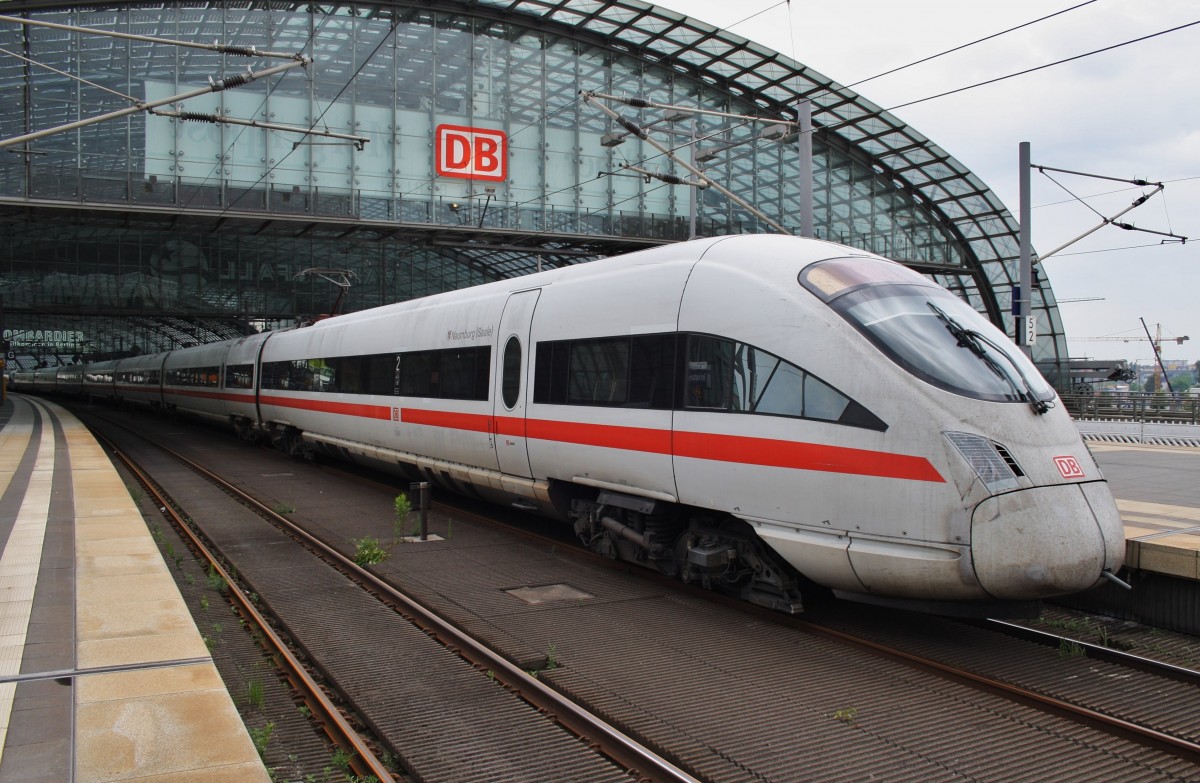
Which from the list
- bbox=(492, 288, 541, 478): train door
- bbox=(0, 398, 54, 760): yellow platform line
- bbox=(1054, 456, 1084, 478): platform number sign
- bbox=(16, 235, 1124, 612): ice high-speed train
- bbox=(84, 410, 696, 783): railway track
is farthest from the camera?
Answer: bbox=(492, 288, 541, 478): train door

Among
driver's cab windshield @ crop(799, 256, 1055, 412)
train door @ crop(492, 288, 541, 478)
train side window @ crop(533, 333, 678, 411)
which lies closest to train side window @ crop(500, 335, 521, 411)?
train door @ crop(492, 288, 541, 478)

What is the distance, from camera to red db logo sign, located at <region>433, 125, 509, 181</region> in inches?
1219

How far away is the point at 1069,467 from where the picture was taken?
19.7 ft

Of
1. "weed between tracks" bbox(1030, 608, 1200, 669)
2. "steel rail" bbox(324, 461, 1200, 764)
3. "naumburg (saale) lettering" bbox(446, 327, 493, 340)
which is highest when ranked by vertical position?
"naumburg (saale) lettering" bbox(446, 327, 493, 340)

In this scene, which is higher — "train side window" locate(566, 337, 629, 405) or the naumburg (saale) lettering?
the naumburg (saale) lettering

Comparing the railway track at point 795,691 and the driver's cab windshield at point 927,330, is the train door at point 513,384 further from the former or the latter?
the driver's cab windshield at point 927,330

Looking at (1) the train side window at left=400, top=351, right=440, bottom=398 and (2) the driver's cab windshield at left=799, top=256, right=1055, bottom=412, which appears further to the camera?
(1) the train side window at left=400, top=351, right=440, bottom=398

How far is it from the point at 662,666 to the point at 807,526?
4.85 ft

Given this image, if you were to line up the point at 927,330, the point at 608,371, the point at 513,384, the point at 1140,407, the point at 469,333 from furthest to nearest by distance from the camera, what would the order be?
the point at 1140,407 → the point at 469,333 → the point at 513,384 → the point at 608,371 → the point at 927,330

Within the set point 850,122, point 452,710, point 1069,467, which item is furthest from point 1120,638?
point 850,122

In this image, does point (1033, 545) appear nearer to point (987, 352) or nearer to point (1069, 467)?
point (1069, 467)

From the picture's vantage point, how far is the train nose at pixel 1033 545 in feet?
18.3

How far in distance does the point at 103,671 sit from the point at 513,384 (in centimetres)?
572

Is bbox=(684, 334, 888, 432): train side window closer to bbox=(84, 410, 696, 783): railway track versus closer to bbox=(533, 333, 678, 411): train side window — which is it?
bbox=(533, 333, 678, 411): train side window
